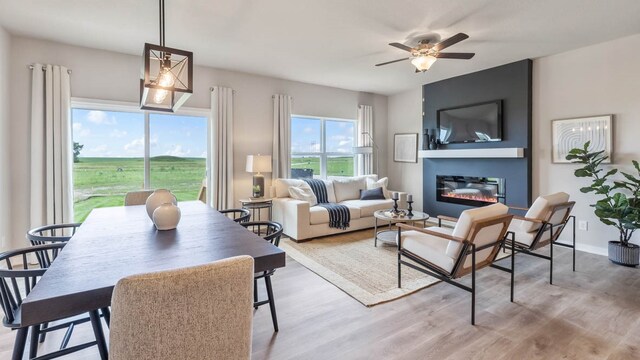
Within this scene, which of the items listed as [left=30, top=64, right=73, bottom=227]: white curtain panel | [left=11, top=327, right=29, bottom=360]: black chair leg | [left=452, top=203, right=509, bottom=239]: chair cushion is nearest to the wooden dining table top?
[left=11, top=327, right=29, bottom=360]: black chair leg

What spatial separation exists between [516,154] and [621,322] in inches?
102

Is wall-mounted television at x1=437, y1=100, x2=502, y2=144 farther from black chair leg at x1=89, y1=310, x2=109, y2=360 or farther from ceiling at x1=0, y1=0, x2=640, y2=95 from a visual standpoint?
black chair leg at x1=89, y1=310, x2=109, y2=360

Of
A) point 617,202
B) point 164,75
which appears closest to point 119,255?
point 164,75

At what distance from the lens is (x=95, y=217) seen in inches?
95.3

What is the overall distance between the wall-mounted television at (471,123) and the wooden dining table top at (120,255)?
439 centimetres

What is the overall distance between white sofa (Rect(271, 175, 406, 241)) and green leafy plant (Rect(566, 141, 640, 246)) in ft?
8.38

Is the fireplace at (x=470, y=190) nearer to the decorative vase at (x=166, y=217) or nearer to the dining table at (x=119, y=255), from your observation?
the dining table at (x=119, y=255)

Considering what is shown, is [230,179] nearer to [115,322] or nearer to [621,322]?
[115,322]

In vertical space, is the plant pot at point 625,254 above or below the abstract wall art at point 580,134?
below

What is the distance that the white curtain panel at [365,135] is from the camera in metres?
6.40

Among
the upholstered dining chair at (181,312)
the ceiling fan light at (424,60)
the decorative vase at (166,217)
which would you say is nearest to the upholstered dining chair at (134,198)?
the decorative vase at (166,217)

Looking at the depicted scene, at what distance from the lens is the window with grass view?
4.00 meters

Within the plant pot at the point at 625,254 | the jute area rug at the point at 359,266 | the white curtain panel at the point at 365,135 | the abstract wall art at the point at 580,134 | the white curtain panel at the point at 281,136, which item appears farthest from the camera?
the white curtain panel at the point at 365,135

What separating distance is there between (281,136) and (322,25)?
2.36 metres
